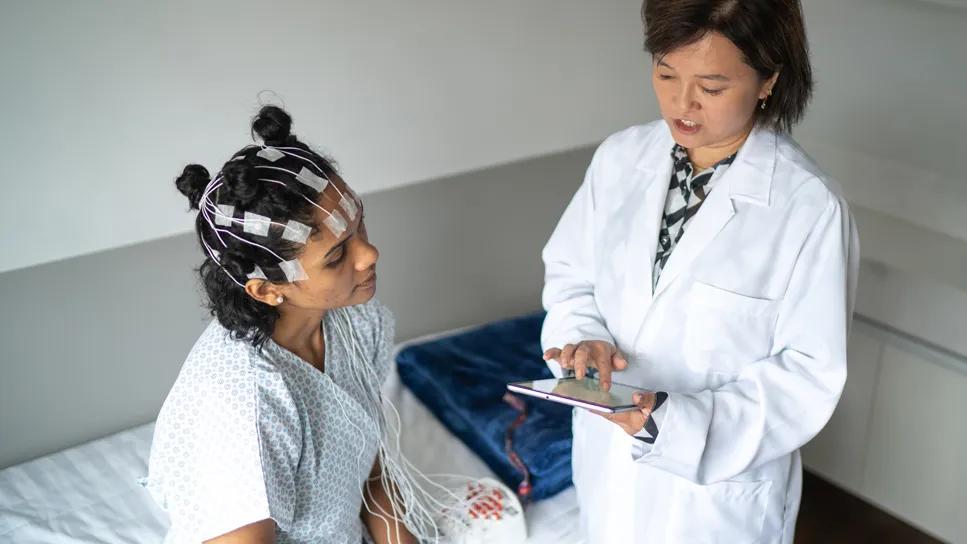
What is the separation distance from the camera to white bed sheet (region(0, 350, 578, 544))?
73.5 inches

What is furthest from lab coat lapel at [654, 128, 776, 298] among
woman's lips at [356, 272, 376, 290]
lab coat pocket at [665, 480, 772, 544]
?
woman's lips at [356, 272, 376, 290]

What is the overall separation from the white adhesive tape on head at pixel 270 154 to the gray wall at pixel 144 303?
31.6 inches

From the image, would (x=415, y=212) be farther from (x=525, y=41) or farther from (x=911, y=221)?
(x=911, y=221)

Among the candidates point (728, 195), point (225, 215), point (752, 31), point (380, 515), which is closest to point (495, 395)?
point (380, 515)

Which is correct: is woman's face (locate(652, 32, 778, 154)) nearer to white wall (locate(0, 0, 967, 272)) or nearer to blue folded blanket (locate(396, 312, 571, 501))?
blue folded blanket (locate(396, 312, 571, 501))

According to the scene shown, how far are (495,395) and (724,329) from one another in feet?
2.76

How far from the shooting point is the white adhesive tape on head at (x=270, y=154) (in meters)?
1.41

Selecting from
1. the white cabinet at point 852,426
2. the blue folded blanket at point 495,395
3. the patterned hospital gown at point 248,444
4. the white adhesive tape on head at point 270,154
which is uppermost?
the white adhesive tape on head at point 270,154

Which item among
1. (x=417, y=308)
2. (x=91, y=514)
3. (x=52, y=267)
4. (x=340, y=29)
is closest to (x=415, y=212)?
(x=417, y=308)

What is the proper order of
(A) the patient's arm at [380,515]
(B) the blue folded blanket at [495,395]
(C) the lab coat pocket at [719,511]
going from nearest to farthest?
(C) the lab coat pocket at [719,511]
(A) the patient's arm at [380,515]
(B) the blue folded blanket at [495,395]

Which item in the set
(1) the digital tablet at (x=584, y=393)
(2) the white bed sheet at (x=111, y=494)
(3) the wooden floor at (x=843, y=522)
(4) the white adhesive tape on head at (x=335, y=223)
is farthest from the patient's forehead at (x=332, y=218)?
(3) the wooden floor at (x=843, y=522)

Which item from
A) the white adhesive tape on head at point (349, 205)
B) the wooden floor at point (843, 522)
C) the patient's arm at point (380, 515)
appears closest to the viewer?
the white adhesive tape on head at point (349, 205)

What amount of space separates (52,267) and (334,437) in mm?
831

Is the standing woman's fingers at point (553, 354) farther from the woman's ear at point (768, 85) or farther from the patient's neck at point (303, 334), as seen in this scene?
the woman's ear at point (768, 85)
